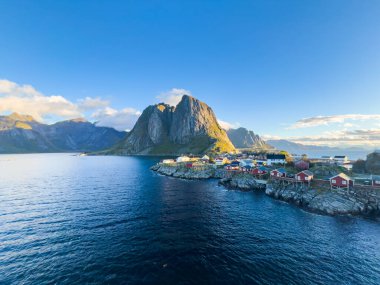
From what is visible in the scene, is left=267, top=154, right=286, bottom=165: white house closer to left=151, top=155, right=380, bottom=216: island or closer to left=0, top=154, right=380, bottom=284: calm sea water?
left=151, top=155, right=380, bottom=216: island

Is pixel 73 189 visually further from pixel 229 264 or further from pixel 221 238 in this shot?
pixel 229 264

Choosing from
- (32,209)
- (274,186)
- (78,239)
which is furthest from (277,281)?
(32,209)

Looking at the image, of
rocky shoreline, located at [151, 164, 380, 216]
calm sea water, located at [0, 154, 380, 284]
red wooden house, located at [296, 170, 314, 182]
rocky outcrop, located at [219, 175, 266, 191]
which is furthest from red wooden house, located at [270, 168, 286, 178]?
calm sea water, located at [0, 154, 380, 284]

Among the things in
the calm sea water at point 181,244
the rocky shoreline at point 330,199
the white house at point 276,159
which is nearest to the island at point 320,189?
the rocky shoreline at point 330,199

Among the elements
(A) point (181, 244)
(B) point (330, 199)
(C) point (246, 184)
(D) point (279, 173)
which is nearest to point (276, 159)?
(D) point (279, 173)

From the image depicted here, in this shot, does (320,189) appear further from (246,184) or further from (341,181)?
(246,184)

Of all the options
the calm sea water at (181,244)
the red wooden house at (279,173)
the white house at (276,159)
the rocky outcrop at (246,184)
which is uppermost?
the white house at (276,159)

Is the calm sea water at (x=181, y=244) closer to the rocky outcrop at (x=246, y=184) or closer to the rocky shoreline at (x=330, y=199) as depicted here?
the rocky shoreline at (x=330, y=199)
